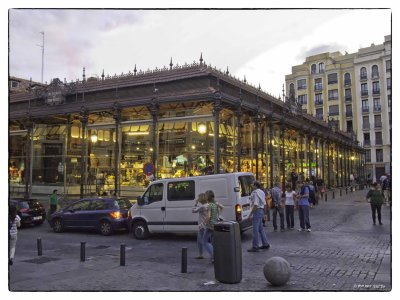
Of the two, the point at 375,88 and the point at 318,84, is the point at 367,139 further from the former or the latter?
the point at 318,84

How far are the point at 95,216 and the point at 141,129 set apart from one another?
9.43 m

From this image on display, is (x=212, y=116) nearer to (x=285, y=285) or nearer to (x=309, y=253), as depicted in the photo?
(x=309, y=253)

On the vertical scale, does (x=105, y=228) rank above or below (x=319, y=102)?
below

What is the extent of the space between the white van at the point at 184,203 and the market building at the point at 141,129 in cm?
390

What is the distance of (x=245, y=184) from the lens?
43.5ft

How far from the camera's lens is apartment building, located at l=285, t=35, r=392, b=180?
211 feet

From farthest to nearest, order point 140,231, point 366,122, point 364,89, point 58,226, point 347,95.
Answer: point 347,95, point 366,122, point 364,89, point 58,226, point 140,231

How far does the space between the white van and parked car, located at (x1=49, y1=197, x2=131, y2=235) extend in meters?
0.82

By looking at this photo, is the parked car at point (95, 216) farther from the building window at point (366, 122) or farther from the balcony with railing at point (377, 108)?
the building window at point (366, 122)

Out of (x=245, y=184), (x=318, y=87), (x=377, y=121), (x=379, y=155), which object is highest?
(x=318, y=87)

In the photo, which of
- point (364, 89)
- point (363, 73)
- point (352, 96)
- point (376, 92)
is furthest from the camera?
point (352, 96)

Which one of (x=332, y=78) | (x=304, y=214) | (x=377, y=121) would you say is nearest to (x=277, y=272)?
(x=304, y=214)

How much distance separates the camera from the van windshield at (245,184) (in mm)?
13023

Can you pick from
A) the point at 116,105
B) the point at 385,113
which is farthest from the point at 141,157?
the point at 385,113
